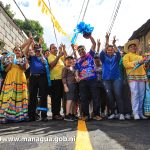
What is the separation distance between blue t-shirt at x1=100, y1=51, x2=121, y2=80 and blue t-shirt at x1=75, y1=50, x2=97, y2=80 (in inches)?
10.7

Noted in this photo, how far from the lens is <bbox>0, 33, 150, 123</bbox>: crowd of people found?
7.89 m

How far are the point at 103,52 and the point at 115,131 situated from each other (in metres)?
3.06

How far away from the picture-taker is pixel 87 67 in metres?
8.15

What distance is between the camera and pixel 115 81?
8180mm

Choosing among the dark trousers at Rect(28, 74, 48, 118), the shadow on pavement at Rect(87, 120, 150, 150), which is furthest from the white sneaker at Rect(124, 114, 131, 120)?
the shadow on pavement at Rect(87, 120, 150, 150)

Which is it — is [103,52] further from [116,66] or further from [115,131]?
[115,131]

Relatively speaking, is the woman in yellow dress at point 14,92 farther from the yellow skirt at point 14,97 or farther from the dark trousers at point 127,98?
the dark trousers at point 127,98

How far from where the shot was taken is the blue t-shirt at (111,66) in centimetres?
818

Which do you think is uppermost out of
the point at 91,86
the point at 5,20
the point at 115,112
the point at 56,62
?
the point at 5,20

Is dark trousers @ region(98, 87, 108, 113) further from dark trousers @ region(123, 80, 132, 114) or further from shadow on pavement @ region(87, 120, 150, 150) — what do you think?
shadow on pavement @ region(87, 120, 150, 150)

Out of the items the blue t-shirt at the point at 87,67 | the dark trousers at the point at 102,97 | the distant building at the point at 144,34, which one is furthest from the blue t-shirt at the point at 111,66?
the distant building at the point at 144,34

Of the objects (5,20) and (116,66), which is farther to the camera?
(5,20)

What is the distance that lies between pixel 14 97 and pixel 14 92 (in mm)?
113

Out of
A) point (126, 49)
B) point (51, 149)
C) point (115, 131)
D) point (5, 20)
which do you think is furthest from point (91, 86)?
point (5, 20)
